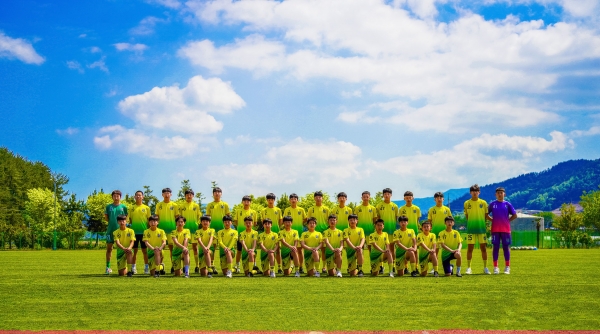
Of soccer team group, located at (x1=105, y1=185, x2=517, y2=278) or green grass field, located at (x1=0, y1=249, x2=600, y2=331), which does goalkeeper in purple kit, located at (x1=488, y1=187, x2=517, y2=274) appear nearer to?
soccer team group, located at (x1=105, y1=185, x2=517, y2=278)

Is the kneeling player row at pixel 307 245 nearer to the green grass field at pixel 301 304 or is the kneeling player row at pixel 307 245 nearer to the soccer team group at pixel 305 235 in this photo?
the soccer team group at pixel 305 235

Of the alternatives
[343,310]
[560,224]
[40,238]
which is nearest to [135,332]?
[343,310]

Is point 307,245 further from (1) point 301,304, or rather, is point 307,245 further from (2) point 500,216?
(1) point 301,304

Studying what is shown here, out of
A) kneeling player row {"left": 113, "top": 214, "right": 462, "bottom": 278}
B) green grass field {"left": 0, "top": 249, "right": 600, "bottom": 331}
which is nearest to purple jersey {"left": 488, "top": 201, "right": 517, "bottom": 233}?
kneeling player row {"left": 113, "top": 214, "right": 462, "bottom": 278}

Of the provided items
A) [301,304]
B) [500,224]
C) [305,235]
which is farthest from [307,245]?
[301,304]

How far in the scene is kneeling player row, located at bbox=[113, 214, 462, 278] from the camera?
47.9ft

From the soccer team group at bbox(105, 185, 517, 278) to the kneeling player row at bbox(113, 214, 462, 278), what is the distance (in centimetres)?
2

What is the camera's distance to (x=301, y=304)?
9.30 metres

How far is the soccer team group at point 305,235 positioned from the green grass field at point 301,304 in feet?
4.11

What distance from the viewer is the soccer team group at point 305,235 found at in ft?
48.0

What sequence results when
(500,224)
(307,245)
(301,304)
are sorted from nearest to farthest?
(301,304)
(307,245)
(500,224)

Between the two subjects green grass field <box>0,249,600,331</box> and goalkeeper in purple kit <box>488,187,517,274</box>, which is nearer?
green grass field <box>0,249,600,331</box>

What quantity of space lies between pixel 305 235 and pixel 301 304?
18.5ft

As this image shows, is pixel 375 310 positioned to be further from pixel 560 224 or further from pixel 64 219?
pixel 560 224
